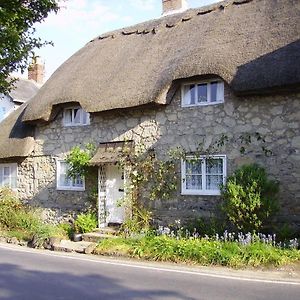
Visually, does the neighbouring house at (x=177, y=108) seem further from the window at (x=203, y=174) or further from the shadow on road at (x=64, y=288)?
the shadow on road at (x=64, y=288)

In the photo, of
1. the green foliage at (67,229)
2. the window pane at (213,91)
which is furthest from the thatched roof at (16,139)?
the window pane at (213,91)

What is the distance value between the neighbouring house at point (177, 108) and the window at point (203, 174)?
30 mm

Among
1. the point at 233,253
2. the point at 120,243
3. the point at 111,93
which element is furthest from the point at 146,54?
the point at 233,253

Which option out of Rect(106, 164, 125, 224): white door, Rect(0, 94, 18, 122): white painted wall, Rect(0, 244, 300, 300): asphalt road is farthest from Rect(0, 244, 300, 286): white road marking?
Rect(0, 94, 18, 122): white painted wall

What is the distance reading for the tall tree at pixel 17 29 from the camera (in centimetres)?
796

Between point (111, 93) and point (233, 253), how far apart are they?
6.88m

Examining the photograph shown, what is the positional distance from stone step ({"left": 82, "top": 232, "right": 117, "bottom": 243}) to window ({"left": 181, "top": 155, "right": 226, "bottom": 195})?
8.48 ft

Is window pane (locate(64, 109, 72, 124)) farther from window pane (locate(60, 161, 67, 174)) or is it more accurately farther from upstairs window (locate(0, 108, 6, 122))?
upstairs window (locate(0, 108, 6, 122))

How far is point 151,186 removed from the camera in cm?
1254

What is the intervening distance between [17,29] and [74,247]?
19.0 feet

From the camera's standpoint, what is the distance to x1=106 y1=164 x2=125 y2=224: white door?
13425 millimetres

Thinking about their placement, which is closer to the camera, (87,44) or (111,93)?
(111,93)

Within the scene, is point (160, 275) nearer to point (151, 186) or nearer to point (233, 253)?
point (233, 253)

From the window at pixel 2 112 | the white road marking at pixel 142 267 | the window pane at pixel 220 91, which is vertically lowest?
the white road marking at pixel 142 267
